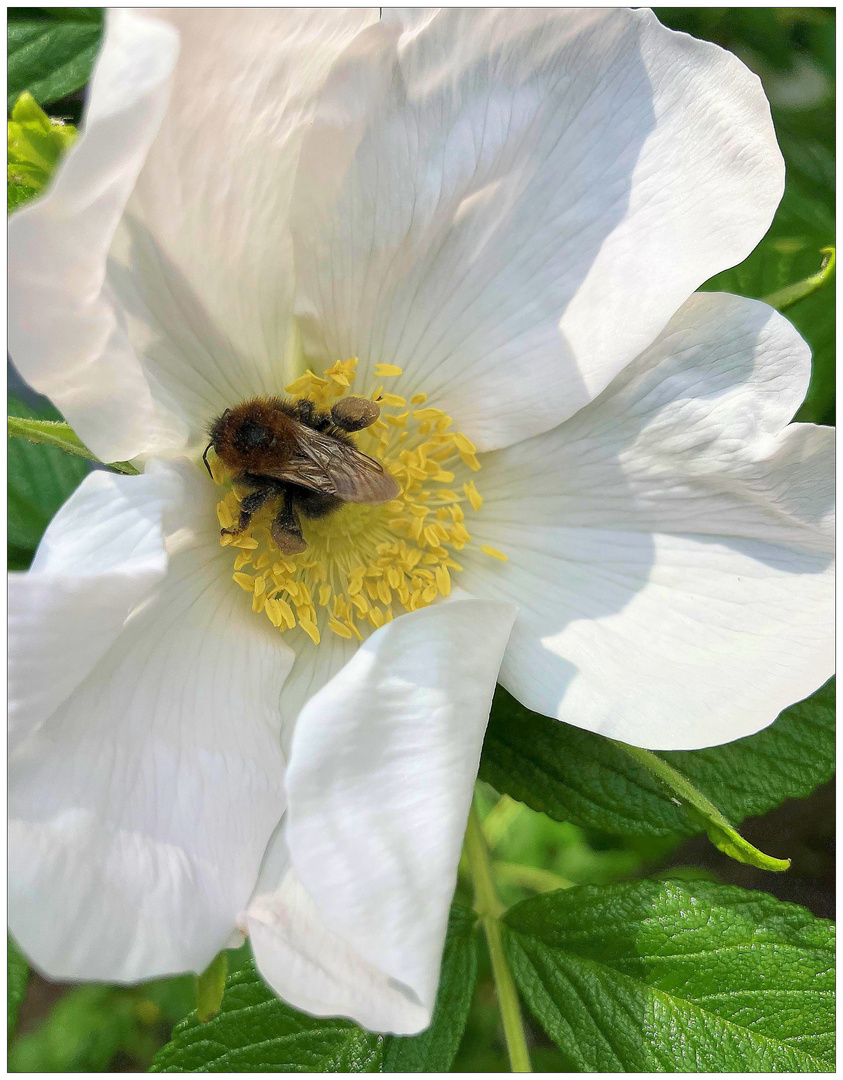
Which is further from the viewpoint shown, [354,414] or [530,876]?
[530,876]

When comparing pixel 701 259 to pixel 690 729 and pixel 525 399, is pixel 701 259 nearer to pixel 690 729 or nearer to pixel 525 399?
pixel 525 399

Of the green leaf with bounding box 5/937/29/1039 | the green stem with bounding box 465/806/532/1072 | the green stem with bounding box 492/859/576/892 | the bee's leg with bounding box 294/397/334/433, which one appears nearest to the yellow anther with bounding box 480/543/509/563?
the bee's leg with bounding box 294/397/334/433

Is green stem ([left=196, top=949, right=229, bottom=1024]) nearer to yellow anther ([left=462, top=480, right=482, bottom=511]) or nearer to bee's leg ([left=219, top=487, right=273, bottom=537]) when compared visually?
bee's leg ([left=219, top=487, right=273, bottom=537])

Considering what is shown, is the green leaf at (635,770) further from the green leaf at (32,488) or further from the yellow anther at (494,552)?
the green leaf at (32,488)

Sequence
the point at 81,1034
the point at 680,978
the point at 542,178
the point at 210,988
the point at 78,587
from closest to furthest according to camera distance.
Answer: the point at 78,587 → the point at 210,988 → the point at 542,178 → the point at 680,978 → the point at 81,1034

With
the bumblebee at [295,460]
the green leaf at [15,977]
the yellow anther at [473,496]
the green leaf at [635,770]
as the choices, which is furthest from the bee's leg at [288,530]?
the green leaf at [15,977]

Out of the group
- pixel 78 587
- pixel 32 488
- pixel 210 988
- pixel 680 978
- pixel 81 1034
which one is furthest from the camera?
pixel 81 1034

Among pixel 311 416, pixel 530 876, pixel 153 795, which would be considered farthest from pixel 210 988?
pixel 530 876

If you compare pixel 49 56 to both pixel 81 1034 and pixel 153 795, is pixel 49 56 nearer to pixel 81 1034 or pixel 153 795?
pixel 153 795
